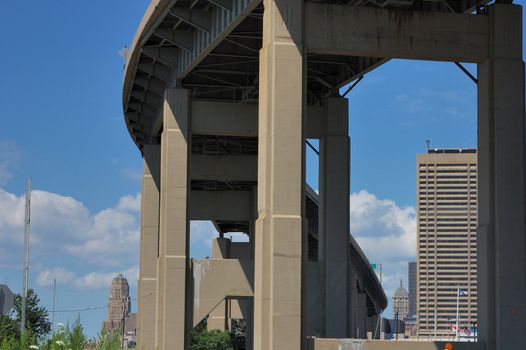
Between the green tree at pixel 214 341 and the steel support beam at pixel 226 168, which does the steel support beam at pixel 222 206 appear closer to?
the steel support beam at pixel 226 168

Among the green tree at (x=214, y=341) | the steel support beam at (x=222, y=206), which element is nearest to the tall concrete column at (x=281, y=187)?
the steel support beam at (x=222, y=206)

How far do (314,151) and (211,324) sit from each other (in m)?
60.9

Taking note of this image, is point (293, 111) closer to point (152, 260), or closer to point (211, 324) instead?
point (152, 260)

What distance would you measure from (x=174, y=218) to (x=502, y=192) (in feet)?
75.1

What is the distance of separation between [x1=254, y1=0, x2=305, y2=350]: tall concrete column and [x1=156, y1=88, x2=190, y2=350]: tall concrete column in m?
21.0

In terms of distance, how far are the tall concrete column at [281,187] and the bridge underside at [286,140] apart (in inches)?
1.9

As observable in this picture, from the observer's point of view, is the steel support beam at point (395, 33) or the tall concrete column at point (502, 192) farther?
the tall concrete column at point (502, 192)

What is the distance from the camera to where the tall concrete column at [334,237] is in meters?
57.5

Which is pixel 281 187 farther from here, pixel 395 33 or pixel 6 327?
pixel 6 327

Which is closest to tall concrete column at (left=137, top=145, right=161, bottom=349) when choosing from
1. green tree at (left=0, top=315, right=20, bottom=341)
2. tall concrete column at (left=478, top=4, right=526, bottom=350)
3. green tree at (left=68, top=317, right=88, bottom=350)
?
green tree at (left=0, top=315, right=20, bottom=341)

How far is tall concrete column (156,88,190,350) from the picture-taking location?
59.6 metres

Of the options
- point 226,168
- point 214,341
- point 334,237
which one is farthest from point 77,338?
point 214,341

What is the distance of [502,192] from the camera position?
41125 millimetres

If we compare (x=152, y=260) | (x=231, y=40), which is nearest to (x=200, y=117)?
(x=231, y=40)
